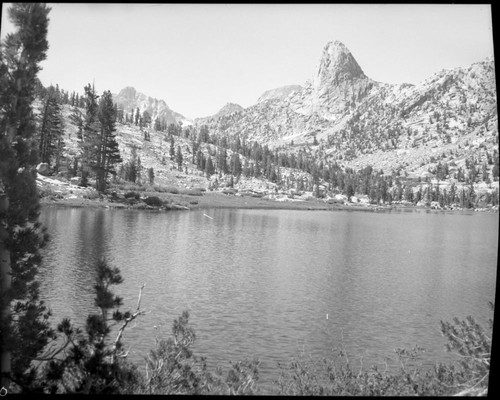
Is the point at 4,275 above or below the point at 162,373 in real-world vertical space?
above

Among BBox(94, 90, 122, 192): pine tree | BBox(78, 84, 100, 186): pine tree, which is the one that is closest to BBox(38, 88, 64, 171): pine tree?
BBox(94, 90, 122, 192): pine tree

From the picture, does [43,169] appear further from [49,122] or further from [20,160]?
[20,160]

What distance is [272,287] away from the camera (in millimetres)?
27562

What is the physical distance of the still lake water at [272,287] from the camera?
60.2 feet

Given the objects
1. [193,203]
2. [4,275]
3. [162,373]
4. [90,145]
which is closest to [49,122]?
[4,275]

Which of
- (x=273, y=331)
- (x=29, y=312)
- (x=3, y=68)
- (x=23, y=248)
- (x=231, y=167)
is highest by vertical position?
(x=231, y=167)

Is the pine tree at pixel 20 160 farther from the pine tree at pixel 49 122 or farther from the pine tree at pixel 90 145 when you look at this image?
the pine tree at pixel 90 145

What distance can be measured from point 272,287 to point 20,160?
20561mm

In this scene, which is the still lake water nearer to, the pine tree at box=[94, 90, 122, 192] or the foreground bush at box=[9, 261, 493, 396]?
the foreground bush at box=[9, 261, 493, 396]

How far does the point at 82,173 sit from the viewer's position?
7562cm

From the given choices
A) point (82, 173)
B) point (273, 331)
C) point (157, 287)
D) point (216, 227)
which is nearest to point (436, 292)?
point (273, 331)

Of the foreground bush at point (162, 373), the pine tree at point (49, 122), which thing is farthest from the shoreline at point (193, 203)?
the foreground bush at point (162, 373)

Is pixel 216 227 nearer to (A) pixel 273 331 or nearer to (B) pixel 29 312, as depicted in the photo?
(A) pixel 273 331

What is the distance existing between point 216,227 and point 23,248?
4930cm
